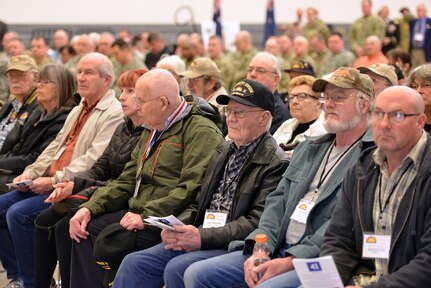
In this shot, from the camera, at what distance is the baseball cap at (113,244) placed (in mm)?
4414

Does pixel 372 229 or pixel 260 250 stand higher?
pixel 372 229

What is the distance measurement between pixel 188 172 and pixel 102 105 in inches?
50.6

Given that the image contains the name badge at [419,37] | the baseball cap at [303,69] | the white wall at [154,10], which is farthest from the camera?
the white wall at [154,10]

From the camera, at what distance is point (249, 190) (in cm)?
412

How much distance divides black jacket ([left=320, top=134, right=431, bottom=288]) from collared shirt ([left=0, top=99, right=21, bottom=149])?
3.64 m

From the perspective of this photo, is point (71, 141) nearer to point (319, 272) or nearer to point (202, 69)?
point (202, 69)

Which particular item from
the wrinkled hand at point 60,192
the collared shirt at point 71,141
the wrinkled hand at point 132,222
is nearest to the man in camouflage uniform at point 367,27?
the collared shirt at point 71,141

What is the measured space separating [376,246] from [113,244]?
1.66 meters

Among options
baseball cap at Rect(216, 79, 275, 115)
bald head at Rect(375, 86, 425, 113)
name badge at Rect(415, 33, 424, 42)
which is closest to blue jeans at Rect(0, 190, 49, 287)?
baseball cap at Rect(216, 79, 275, 115)

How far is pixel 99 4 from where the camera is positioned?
20.0m

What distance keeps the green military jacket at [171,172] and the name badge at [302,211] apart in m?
0.79

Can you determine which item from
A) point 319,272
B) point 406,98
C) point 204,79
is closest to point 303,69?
point 204,79

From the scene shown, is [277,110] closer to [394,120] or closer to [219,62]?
[394,120]

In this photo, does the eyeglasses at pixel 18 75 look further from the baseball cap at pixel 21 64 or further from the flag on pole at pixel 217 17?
the flag on pole at pixel 217 17
